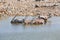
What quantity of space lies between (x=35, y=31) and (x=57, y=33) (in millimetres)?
1896

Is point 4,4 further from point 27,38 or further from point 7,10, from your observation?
point 27,38

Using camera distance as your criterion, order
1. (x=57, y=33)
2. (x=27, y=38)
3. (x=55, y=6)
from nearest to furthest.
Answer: (x=27, y=38) → (x=57, y=33) → (x=55, y=6)

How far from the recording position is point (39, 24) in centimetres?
3319

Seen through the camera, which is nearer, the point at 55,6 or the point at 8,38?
the point at 8,38

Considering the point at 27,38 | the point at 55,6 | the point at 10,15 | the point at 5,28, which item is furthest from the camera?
the point at 55,6

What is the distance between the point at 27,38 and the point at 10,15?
43.9 feet

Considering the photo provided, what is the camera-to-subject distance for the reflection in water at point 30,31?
2711cm

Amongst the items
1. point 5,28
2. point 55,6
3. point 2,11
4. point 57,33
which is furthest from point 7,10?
point 57,33

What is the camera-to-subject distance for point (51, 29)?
101ft

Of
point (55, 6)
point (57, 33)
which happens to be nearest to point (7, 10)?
point (55, 6)

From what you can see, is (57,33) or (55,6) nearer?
(57,33)

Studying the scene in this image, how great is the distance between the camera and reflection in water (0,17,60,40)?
27.1 metres

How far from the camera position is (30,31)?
97.0 feet

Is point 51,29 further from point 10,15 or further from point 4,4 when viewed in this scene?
point 4,4
